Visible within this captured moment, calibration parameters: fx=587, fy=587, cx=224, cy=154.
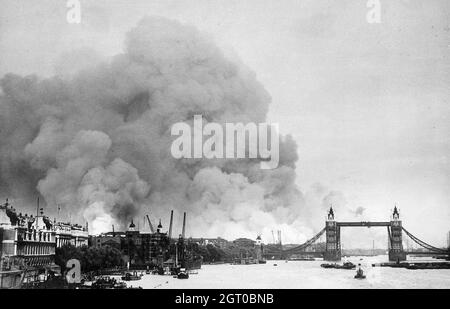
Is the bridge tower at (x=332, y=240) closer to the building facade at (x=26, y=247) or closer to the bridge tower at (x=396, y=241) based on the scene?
the bridge tower at (x=396, y=241)

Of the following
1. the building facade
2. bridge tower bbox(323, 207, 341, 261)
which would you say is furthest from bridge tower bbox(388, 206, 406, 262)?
the building facade

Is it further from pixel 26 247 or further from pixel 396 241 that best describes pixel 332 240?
pixel 26 247

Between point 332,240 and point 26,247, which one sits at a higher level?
point 332,240

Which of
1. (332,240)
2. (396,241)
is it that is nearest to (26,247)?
(332,240)

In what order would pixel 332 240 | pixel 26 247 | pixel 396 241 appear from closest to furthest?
pixel 26 247 < pixel 396 241 < pixel 332 240

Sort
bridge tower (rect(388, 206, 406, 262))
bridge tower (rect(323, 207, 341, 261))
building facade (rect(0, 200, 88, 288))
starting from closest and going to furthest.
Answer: building facade (rect(0, 200, 88, 288))
bridge tower (rect(388, 206, 406, 262))
bridge tower (rect(323, 207, 341, 261))

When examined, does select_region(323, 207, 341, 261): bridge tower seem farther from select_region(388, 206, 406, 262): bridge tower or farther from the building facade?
the building facade

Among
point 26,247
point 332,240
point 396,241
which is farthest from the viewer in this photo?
point 332,240

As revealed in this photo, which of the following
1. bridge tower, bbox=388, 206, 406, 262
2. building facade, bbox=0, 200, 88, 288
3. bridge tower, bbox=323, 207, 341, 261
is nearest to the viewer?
building facade, bbox=0, 200, 88, 288
